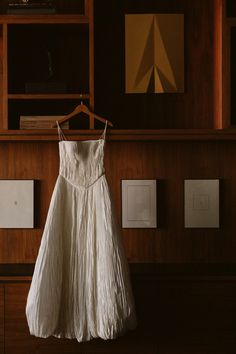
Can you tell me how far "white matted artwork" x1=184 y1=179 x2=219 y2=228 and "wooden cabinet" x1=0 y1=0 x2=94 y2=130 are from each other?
0.77 meters

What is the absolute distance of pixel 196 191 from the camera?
8.64 ft

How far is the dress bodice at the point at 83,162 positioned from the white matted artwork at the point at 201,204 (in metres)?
0.60

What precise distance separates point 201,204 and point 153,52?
89 cm

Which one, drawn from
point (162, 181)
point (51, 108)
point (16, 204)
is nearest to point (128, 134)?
point (162, 181)

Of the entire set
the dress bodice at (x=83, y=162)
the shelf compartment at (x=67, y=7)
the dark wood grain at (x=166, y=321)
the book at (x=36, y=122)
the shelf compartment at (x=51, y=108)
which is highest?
the shelf compartment at (x=67, y=7)

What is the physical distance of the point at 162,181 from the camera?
265 cm

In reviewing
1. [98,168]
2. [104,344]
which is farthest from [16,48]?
[104,344]

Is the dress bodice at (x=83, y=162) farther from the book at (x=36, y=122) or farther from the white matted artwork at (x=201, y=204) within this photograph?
the white matted artwork at (x=201, y=204)

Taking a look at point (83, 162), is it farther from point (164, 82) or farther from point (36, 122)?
point (164, 82)

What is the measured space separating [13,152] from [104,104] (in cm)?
59

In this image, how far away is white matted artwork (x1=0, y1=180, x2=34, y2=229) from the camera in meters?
2.64

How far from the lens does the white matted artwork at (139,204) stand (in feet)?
8.60

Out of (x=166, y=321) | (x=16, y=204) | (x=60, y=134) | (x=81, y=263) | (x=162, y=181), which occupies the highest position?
(x=60, y=134)

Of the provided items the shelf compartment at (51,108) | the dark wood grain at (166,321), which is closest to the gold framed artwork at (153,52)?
the shelf compartment at (51,108)
